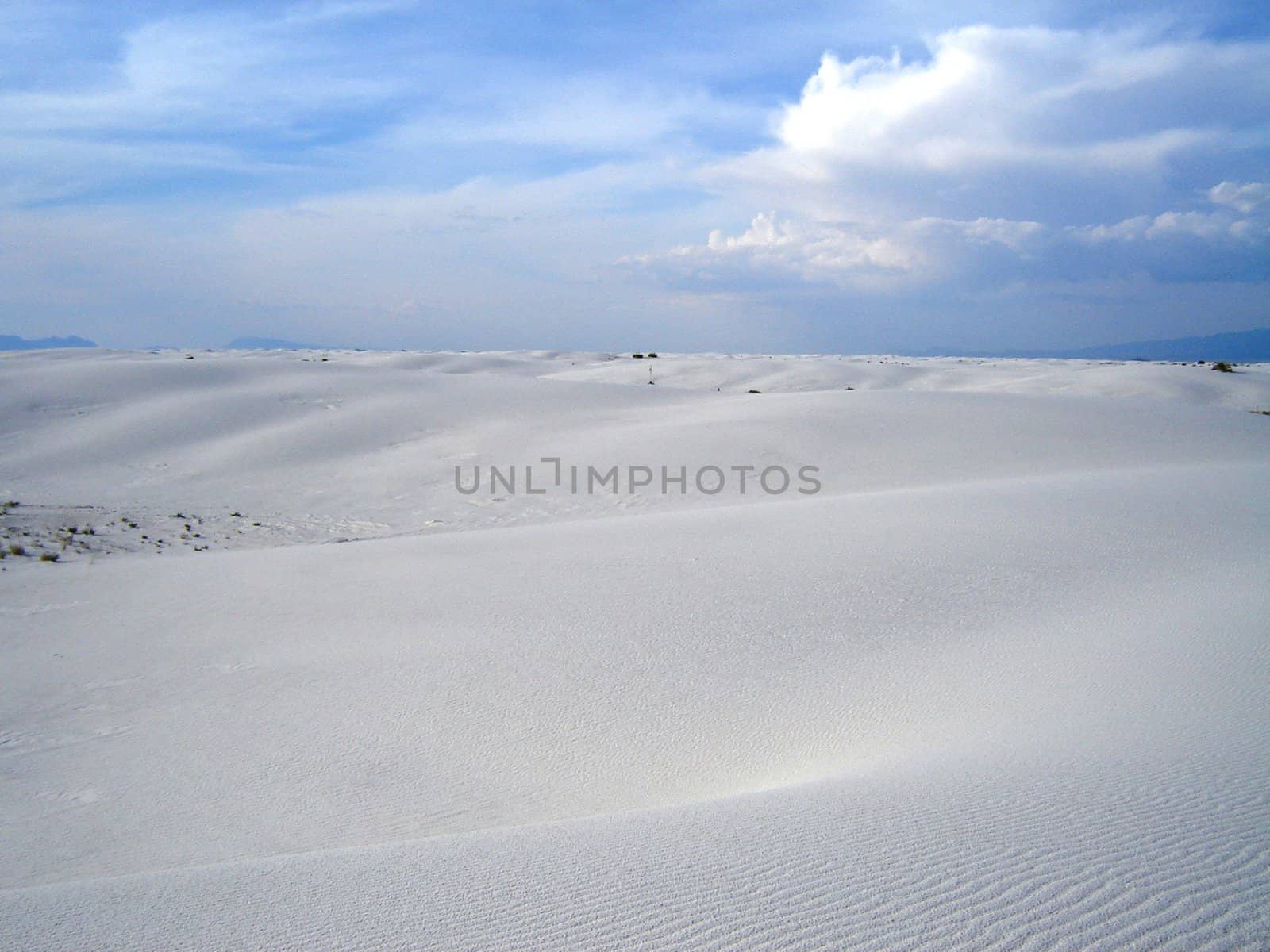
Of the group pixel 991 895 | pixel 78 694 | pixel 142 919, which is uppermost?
pixel 991 895

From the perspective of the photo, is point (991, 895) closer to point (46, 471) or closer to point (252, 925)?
point (252, 925)

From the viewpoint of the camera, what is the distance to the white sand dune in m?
2.33

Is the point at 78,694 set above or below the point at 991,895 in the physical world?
Result: below

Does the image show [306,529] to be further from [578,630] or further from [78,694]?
[578,630]

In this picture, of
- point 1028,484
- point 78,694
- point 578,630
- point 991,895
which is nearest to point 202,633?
point 78,694

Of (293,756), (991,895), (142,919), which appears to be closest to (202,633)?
(293,756)

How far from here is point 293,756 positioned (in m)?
4.58

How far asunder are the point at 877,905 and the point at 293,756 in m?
3.55

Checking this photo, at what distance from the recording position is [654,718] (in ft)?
16.1

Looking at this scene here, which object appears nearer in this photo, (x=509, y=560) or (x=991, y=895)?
(x=991, y=895)

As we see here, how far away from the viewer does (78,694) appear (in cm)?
561

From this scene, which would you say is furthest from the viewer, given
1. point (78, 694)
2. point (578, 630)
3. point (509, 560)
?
point (509, 560)

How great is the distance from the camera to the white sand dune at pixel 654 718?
2.33m

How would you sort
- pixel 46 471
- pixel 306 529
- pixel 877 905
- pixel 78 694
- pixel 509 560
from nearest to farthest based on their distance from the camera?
pixel 877 905
pixel 78 694
pixel 509 560
pixel 306 529
pixel 46 471
